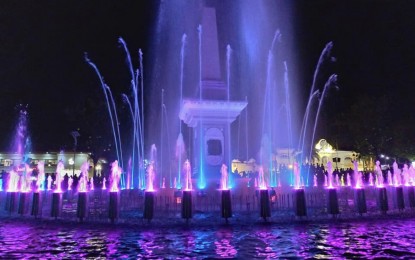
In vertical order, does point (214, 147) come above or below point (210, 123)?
below

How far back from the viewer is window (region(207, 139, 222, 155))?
23.7 meters

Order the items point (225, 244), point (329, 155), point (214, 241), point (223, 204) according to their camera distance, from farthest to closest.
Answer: point (329, 155), point (223, 204), point (214, 241), point (225, 244)

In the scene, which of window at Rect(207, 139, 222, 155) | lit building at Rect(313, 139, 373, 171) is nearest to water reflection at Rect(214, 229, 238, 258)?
window at Rect(207, 139, 222, 155)

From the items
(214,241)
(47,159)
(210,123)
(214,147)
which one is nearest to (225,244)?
(214,241)

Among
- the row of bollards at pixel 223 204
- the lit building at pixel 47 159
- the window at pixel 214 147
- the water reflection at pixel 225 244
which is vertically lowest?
the water reflection at pixel 225 244

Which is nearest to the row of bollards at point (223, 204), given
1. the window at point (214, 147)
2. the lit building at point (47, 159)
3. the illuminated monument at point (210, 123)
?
the illuminated monument at point (210, 123)

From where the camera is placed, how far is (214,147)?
2377 cm

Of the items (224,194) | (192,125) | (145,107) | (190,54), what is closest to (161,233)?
(224,194)

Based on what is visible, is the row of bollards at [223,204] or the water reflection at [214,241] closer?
the water reflection at [214,241]

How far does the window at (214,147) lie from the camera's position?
23.7 m

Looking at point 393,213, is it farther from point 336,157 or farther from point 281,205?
point 336,157

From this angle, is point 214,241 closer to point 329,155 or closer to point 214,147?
point 214,147

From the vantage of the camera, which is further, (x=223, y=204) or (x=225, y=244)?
(x=223, y=204)

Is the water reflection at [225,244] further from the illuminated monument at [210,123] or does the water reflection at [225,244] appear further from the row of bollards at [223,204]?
the illuminated monument at [210,123]
